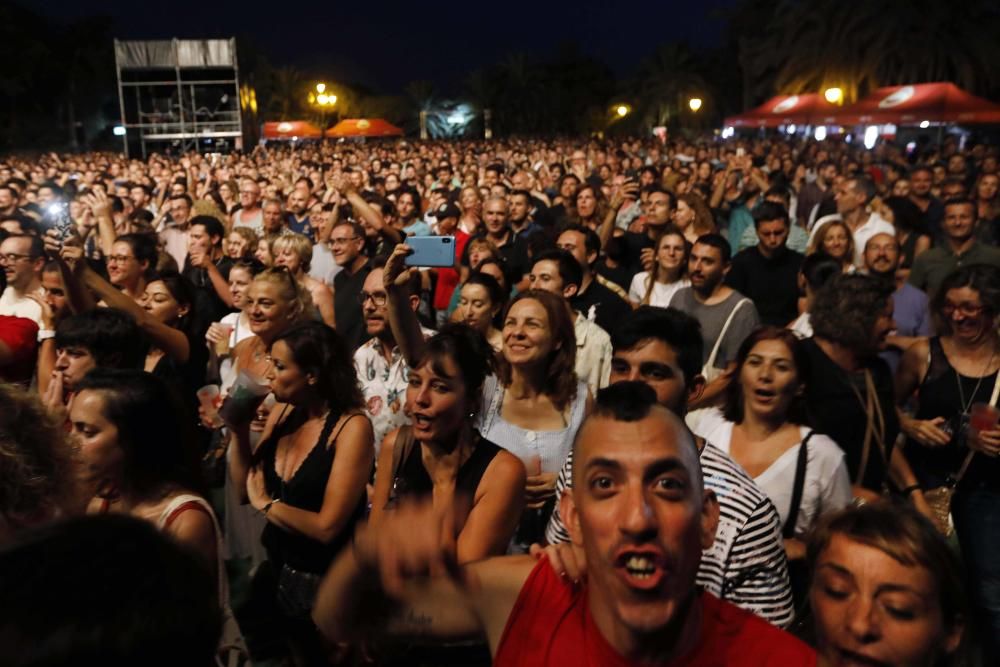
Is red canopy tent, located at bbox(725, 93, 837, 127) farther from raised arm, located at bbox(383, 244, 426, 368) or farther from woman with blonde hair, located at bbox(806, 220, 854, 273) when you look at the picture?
raised arm, located at bbox(383, 244, 426, 368)

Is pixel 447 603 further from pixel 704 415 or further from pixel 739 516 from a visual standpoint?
pixel 704 415

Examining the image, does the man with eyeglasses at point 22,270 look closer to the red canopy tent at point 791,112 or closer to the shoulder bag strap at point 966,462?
the shoulder bag strap at point 966,462

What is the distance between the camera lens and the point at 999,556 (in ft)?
12.4

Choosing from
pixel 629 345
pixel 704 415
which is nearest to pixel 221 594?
pixel 629 345

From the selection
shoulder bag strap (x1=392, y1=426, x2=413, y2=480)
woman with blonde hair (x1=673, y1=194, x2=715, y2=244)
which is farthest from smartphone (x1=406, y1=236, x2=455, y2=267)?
woman with blonde hair (x1=673, y1=194, x2=715, y2=244)

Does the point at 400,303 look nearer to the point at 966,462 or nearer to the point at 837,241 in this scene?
the point at 966,462

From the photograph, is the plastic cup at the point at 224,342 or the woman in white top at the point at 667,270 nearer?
the plastic cup at the point at 224,342

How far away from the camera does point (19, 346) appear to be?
455 cm

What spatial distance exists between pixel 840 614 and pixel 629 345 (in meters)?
1.41

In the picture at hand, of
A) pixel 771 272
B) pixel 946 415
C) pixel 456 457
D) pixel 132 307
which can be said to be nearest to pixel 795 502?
pixel 456 457

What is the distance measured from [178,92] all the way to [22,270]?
2421cm

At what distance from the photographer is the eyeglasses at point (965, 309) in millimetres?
4083

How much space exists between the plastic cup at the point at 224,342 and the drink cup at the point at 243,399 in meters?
2.31

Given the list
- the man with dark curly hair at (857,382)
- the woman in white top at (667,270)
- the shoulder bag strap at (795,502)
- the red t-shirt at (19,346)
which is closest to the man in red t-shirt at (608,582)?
the shoulder bag strap at (795,502)
